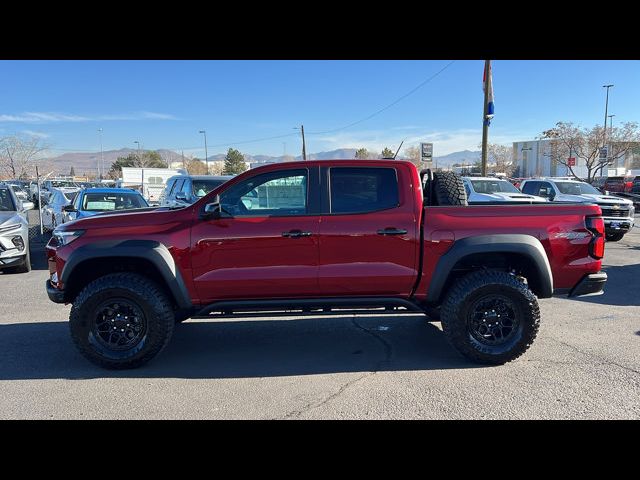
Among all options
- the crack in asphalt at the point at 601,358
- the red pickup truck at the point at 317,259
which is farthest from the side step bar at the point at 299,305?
the crack in asphalt at the point at 601,358

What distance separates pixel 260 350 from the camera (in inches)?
188

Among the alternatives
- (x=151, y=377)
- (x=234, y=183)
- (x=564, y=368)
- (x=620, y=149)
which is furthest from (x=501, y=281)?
(x=620, y=149)

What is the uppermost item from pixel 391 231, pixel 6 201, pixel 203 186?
pixel 203 186

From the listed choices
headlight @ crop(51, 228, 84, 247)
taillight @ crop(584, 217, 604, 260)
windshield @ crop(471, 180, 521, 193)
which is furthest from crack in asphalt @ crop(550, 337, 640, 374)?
windshield @ crop(471, 180, 521, 193)

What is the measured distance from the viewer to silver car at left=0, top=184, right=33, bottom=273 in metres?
7.95

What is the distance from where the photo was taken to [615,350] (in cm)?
456

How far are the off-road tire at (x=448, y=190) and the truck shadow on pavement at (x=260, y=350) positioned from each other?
158 cm

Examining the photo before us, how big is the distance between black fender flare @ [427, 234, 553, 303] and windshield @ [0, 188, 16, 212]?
851 cm

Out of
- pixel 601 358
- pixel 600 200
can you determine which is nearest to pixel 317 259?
pixel 601 358

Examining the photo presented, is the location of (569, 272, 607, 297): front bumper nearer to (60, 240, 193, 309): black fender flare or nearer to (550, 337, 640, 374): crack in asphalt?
(550, 337, 640, 374): crack in asphalt

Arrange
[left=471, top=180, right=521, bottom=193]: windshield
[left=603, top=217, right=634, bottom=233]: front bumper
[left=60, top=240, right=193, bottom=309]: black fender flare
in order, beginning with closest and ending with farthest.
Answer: [left=60, top=240, right=193, bottom=309]: black fender flare < [left=603, top=217, right=634, bottom=233]: front bumper < [left=471, top=180, right=521, bottom=193]: windshield

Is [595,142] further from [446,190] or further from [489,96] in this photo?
[446,190]

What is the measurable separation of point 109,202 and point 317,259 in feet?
25.7

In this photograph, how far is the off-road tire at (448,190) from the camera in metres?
4.75
